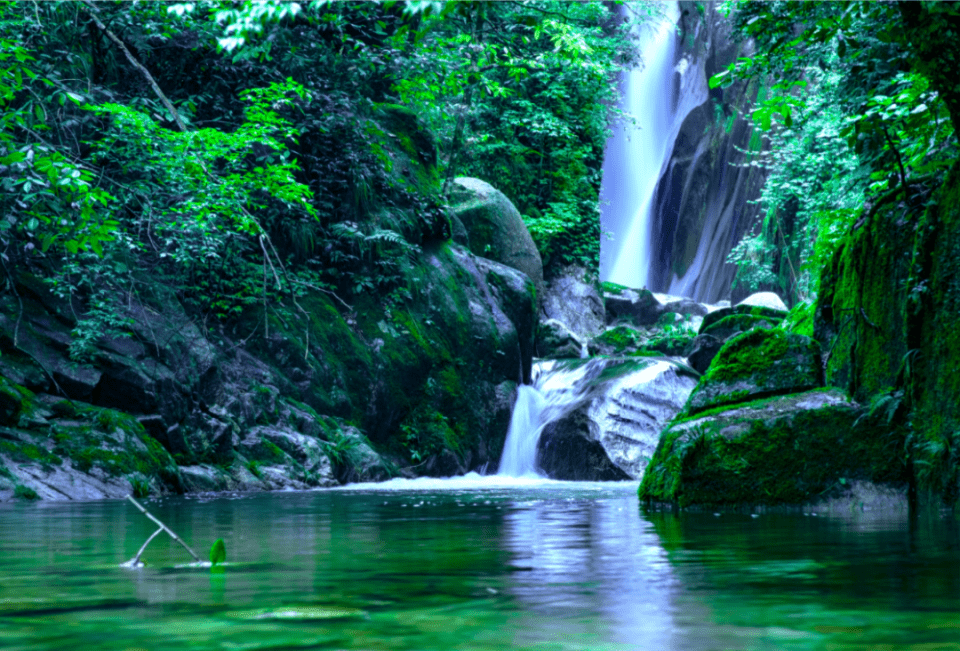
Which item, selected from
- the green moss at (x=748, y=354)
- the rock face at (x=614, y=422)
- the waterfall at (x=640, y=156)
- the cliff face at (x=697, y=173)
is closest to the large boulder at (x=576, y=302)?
the rock face at (x=614, y=422)

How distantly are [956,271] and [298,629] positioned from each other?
19.4 feet

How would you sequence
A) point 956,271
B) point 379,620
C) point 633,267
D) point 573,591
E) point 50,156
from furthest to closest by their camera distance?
point 633,267, point 956,271, point 50,156, point 573,591, point 379,620

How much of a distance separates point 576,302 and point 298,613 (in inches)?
946

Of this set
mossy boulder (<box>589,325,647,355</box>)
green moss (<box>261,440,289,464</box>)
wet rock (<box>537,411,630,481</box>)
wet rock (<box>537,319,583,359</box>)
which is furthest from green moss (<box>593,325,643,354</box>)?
green moss (<box>261,440,289,464</box>)

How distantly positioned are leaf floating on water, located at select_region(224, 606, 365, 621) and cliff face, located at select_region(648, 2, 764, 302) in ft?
113

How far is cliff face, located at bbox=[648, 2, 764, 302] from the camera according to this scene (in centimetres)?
3606

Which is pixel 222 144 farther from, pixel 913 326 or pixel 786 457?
pixel 913 326

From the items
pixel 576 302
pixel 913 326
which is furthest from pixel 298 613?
pixel 576 302

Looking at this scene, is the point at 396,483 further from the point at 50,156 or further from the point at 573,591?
the point at 573,591

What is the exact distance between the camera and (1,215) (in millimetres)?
8445

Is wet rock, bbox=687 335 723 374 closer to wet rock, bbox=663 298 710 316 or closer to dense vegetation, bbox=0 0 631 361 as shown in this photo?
dense vegetation, bbox=0 0 631 361

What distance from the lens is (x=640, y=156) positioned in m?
36.1

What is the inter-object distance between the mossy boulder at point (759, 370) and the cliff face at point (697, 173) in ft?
92.3

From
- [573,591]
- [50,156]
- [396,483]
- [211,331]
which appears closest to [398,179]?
[211,331]
